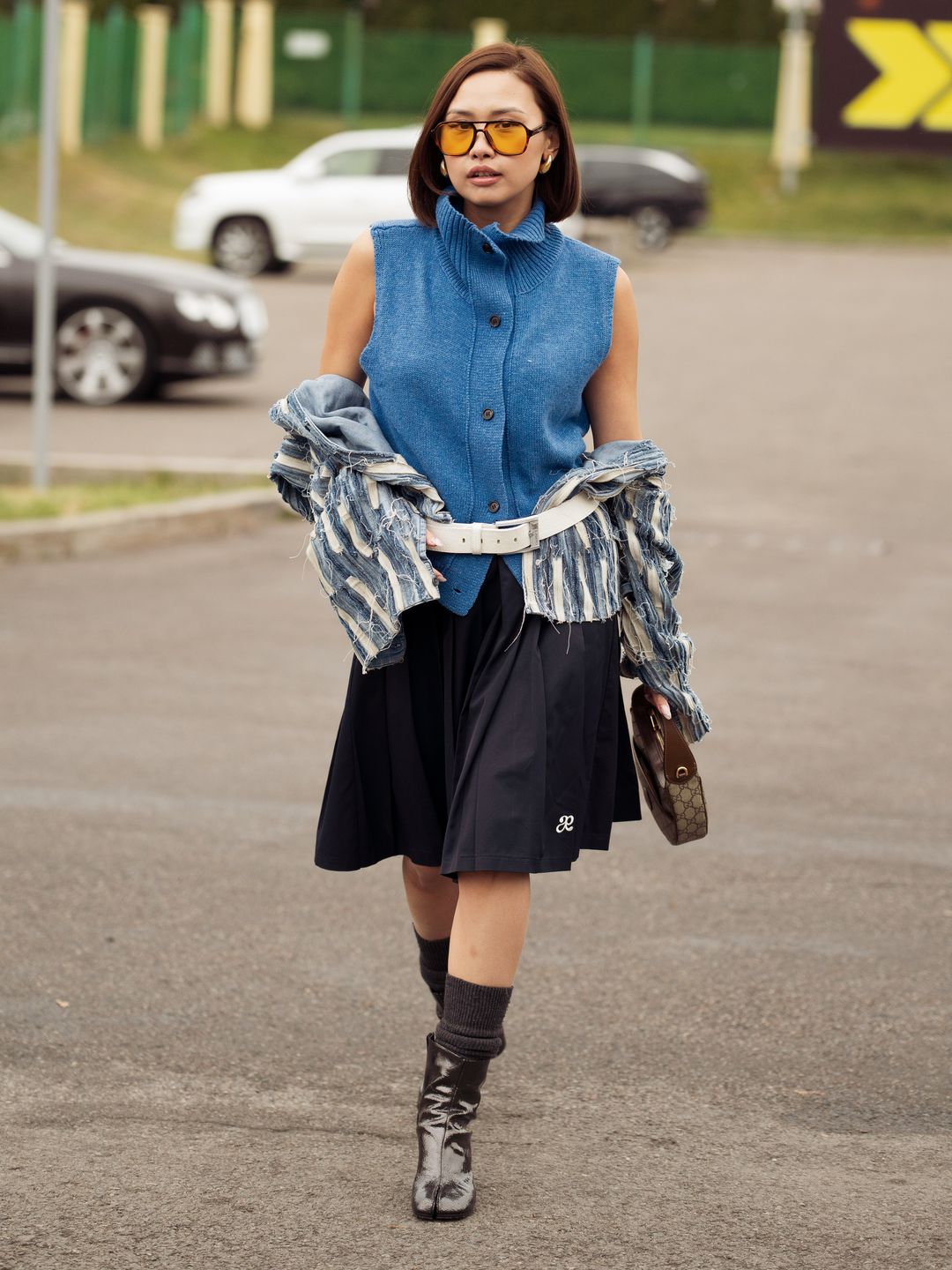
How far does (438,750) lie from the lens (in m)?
3.72

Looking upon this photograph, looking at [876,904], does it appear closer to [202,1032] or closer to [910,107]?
[202,1032]

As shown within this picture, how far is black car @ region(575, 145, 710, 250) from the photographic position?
35.2 m

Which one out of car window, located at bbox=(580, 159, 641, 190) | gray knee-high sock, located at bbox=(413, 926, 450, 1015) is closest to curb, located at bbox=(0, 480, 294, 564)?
gray knee-high sock, located at bbox=(413, 926, 450, 1015)

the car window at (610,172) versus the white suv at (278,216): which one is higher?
the car window at (610,172)

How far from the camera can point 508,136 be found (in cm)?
360

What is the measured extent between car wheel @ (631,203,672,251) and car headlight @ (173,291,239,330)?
19.9 meters

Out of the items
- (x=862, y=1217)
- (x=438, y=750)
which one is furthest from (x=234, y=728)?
(x=862, y=1217)

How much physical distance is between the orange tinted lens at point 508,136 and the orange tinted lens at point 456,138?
37 mm

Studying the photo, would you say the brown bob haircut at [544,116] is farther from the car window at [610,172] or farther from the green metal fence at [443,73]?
the green metal fence at [443,73]

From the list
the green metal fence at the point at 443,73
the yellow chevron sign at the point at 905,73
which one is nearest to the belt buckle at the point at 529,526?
the yellow chevron sign at the point at 905,73

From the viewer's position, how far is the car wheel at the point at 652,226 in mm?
35125

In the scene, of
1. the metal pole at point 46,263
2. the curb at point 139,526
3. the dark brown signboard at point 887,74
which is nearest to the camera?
the dark brown signboard at point 887,74

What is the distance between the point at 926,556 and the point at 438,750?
26.8ft

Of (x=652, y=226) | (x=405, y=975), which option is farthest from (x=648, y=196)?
(x=405, y=975)
